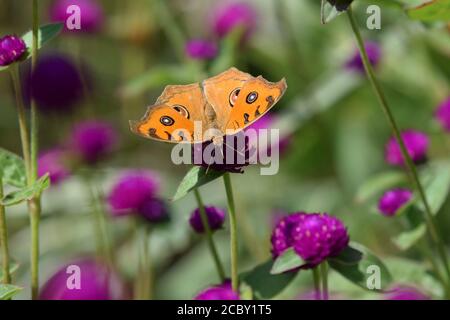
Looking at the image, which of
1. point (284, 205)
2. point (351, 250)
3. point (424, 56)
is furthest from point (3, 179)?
point (424, 56)

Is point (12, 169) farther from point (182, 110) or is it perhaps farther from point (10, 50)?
point (182, 110)

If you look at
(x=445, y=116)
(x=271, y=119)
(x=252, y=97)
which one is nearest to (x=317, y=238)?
(x=252, y=97)

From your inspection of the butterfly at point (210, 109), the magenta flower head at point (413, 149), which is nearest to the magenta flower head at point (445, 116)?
the magenta flower head at point (413, 149)

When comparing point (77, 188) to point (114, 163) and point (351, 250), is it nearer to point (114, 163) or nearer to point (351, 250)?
point (114, 163)

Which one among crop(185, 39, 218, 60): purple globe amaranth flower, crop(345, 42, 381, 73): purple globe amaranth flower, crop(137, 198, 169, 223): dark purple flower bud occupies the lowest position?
crop(137, 198, 169, 223): dark purple flower bud

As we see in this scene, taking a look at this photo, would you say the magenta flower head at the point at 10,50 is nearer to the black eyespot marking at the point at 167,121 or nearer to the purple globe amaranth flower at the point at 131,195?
the black eyespot marking at the point at 167,121

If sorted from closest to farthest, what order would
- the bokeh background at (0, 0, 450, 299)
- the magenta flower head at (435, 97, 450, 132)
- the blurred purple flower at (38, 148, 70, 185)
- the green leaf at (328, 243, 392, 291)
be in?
1. the green leaf at (328, 243, 392, 291)
2. the magenta flower head at (435, 97, 450, 132)
3. the blurred purple flower at (38, 148, 70, 185)
4. the bokeh background at (0, 0, 450, 299)

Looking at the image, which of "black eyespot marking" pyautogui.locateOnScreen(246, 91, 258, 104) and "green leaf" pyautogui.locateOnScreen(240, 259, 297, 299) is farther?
"green leaf" pyautogui.locateOnScreen(240, 259, 297, 299)

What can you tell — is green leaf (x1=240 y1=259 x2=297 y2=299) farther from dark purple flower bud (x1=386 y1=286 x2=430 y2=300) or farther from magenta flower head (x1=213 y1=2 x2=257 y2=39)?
magenta flower head (x1=213 y1=2 x2=257 y2=39)

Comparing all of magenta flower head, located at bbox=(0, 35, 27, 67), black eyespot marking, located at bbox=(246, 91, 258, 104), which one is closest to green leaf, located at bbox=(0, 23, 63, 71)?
magenta flower head, located at bbox=(0, 35, 27, 67)
